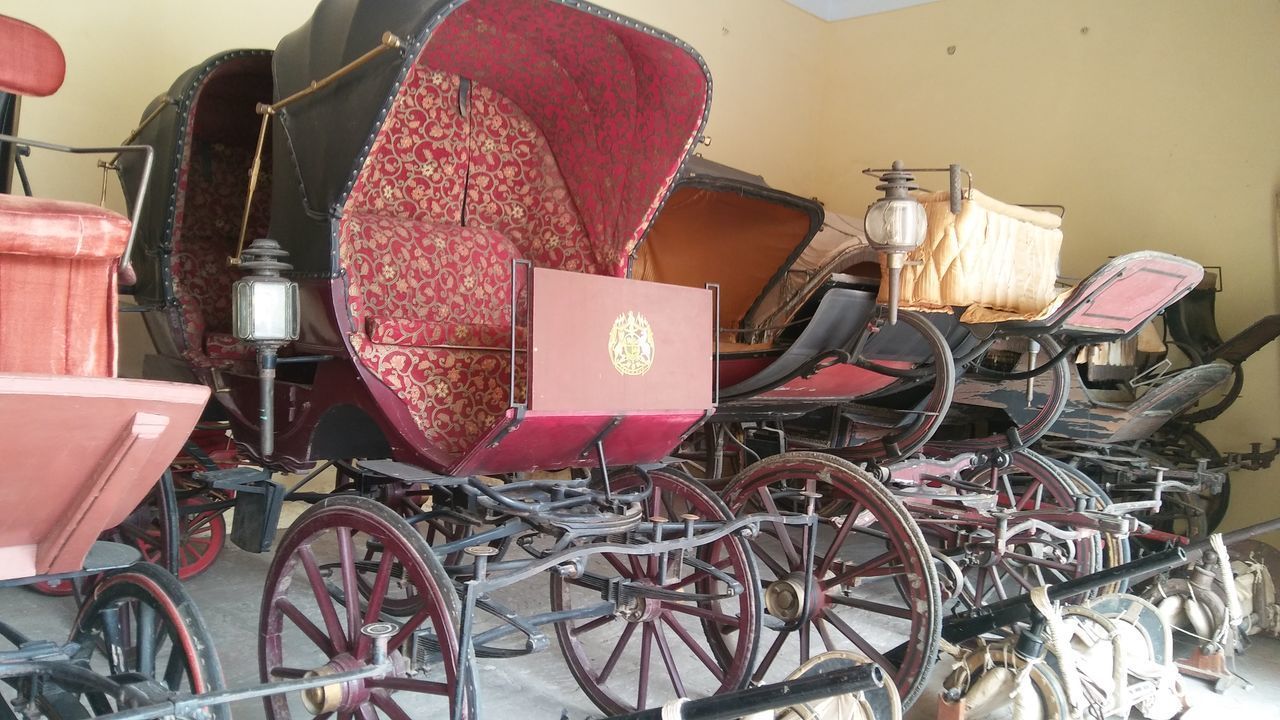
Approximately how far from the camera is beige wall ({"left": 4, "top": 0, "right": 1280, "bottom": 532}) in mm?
3988

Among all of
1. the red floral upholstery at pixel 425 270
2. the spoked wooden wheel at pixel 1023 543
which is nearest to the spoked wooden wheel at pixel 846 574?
the spoked wooden wheel at pixel 1023 543

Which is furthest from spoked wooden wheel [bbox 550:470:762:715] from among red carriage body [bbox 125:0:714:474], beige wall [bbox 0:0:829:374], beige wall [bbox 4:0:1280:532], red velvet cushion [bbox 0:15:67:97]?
beige wall [bbox 4:0:1280:532]

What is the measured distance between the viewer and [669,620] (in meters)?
2.75

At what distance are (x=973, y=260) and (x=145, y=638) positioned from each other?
2.77 meters

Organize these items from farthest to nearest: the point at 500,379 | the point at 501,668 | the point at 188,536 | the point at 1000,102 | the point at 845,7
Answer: the point at 845,7 < the point at 1000,102 < the point at 188,536 < the point at 501,668 < the point at 500,379

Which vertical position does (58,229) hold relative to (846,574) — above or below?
above

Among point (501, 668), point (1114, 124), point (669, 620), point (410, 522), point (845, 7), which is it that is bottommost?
point (501, 668)

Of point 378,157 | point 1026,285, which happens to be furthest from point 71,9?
point 1026,285

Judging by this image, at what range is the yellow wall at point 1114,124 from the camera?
5.30 metres

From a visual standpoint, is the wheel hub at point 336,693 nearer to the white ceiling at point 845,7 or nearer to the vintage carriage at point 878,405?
the vintage carriage at point 878,405

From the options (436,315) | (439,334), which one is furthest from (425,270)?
(439,334)

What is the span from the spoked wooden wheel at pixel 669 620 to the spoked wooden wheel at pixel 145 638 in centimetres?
102

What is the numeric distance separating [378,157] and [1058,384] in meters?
2.78

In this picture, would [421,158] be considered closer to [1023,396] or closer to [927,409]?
[927,409]
